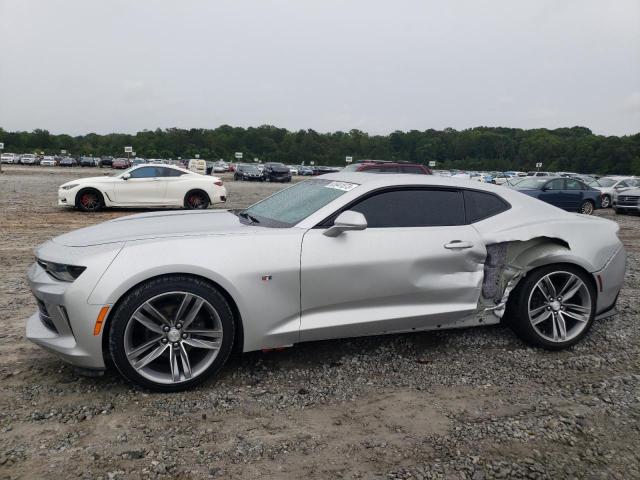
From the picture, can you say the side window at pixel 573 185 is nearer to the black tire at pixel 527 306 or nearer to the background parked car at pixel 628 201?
the background parked car at pixel 628 201

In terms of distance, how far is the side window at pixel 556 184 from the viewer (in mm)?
17125

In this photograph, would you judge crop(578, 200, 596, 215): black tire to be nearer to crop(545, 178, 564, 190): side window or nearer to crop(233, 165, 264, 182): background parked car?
crop(545, 178, 564, 190): side window

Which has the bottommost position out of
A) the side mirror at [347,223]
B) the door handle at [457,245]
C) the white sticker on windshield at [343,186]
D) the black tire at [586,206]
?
the black tire at [586,206]

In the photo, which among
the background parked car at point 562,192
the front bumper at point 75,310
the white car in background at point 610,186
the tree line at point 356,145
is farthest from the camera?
the tree line at point 356,145

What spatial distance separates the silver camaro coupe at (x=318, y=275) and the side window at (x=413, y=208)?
11 mm

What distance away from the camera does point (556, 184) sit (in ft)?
56.8

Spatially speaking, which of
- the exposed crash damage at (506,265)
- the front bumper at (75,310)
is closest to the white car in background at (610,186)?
the exposed crash damage at (506,265)

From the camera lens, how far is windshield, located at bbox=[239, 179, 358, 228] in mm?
3811

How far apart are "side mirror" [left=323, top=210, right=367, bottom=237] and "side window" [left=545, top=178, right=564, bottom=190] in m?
15.7

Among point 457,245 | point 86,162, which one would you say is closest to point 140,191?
point 457,245

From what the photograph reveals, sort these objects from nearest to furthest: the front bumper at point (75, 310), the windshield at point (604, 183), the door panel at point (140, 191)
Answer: the front bumper at point (75, 310) < the door panel at point (140, 191) < the windshield at point (604, 183)

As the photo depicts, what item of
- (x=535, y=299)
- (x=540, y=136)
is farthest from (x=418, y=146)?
(x=535, y=299)

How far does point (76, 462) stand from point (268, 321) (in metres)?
1.36

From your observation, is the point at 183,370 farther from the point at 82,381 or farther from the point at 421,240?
the point at 421,240
